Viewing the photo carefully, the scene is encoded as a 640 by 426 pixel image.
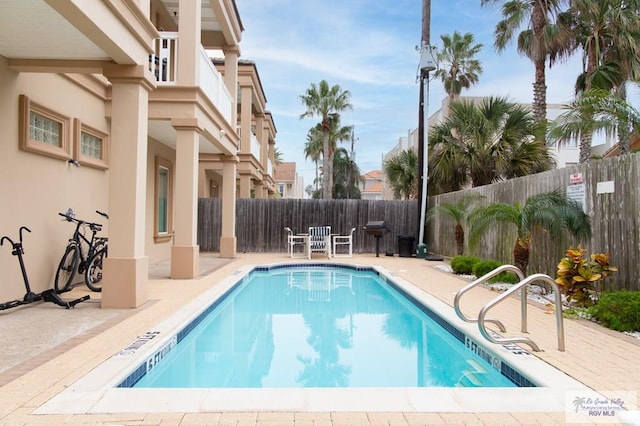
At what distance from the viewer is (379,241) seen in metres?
15.8

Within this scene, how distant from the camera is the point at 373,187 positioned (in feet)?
207

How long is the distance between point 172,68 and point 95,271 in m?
4.39

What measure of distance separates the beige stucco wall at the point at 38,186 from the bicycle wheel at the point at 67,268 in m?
0.18

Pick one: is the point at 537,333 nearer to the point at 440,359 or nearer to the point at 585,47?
the point at 440,359

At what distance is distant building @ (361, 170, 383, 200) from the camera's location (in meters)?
60.1

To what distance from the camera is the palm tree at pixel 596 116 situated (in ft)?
20.4

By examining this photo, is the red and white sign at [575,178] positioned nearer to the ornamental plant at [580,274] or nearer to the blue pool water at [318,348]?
the ornamental plant at [580,274]

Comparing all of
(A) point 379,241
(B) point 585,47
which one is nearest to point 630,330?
(A) point 379,241

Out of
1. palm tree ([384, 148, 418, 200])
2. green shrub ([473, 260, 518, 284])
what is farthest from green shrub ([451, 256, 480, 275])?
palm tree ([384, 148, 418, 200])

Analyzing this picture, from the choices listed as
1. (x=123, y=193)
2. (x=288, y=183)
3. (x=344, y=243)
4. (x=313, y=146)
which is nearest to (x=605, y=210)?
(x=123, y=193)

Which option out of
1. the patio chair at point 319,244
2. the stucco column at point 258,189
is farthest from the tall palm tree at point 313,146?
the patio chair at point 319,244

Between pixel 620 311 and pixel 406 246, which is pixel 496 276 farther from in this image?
pixel 406 246

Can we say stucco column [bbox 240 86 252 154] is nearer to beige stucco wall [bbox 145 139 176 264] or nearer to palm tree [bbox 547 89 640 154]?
beige stucco wall [bbox 145 139 176 264]

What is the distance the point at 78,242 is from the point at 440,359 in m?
5.73
